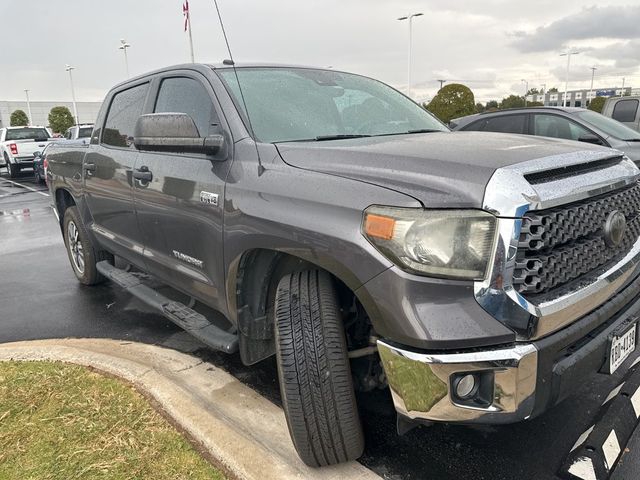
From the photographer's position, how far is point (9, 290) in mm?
5539

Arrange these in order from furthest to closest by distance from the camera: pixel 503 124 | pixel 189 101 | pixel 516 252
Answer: pixel 503 124
pixel 189 101
pixel 516 252

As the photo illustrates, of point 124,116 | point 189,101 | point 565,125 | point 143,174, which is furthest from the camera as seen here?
point 565,125

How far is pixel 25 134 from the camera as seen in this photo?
66.1 feet

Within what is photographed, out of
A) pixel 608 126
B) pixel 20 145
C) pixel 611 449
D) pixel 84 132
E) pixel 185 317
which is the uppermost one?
pixel 608 126

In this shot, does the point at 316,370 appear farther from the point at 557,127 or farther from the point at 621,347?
the point at 557,127

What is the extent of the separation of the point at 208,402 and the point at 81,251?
301 cm

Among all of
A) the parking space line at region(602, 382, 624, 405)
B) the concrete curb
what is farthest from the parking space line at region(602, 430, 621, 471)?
the concrete curb

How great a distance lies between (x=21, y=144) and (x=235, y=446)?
2004cm

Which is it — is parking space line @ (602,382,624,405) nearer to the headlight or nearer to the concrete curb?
the concrete curb

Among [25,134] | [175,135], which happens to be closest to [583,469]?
[175,135]

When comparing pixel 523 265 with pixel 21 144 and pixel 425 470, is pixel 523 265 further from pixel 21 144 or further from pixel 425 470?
pixel 21 144

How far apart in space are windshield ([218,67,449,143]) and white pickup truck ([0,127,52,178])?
17575 millimetres

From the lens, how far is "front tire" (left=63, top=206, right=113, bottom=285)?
16.5ft

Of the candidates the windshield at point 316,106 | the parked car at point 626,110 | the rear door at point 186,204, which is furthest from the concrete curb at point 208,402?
the parked car at point 626,110
